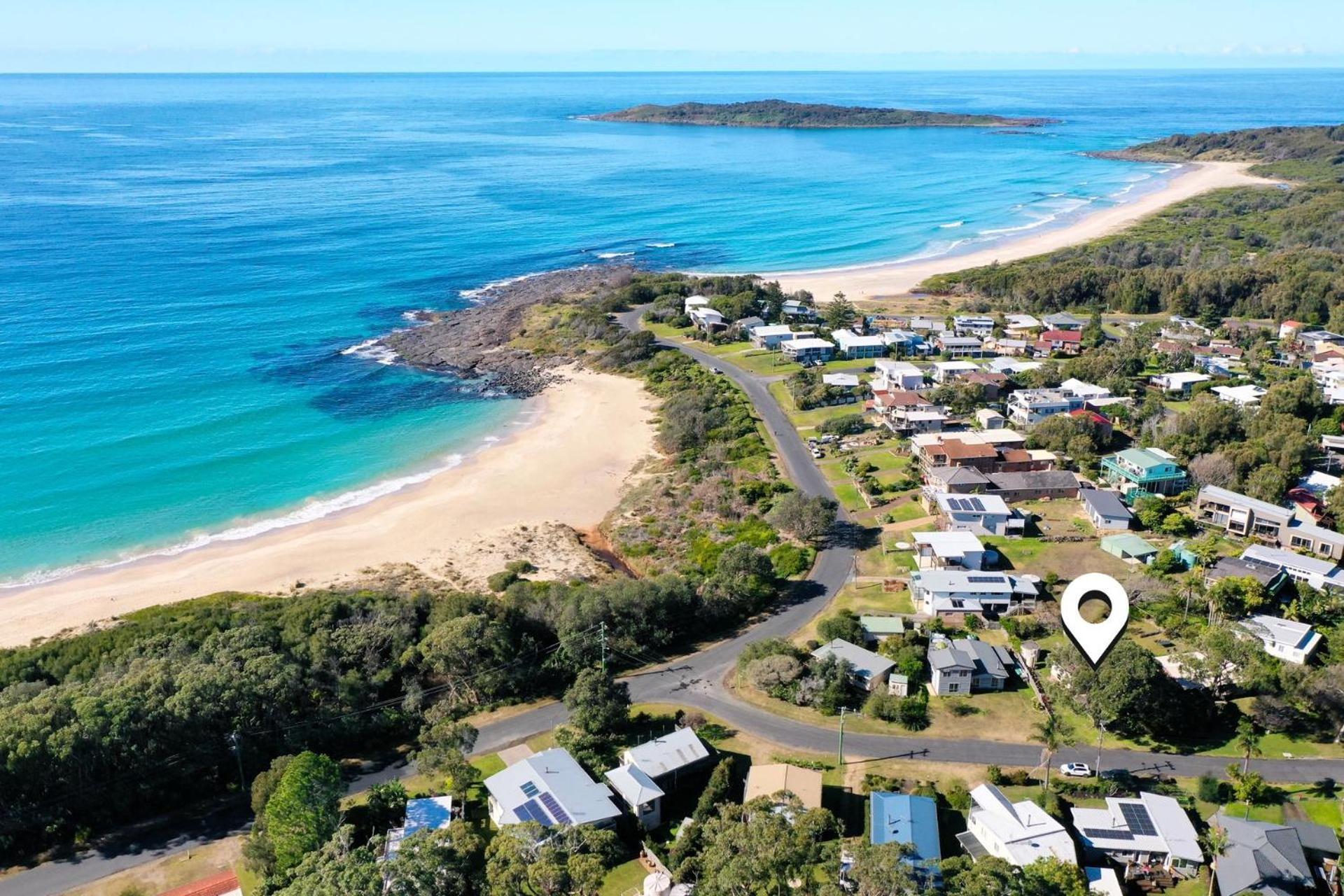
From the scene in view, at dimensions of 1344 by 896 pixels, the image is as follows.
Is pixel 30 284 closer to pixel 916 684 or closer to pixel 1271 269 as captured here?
pixel 916 684

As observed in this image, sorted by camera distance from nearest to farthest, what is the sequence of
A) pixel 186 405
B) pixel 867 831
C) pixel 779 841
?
pixel 779 841 < pixel 867 831 < pixel 186 405

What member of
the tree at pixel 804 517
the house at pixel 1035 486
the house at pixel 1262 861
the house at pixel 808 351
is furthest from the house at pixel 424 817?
the house at pixel 808 351

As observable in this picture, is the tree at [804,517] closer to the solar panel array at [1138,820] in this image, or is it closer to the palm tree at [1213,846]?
the solar panel array at [1138,820]

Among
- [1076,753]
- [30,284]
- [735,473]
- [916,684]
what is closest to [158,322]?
[30,284]

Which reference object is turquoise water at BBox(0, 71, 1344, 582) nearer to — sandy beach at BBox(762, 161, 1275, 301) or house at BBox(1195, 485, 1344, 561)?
sandy beach at BBox(762, 161, 1275, 301)

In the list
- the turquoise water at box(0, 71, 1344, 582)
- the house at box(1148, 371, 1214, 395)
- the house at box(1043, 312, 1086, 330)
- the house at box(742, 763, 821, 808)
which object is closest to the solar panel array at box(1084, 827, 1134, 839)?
the house at box(742, 763, 821, 808)


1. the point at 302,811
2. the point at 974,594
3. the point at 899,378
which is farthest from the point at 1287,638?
the point at 302,811
